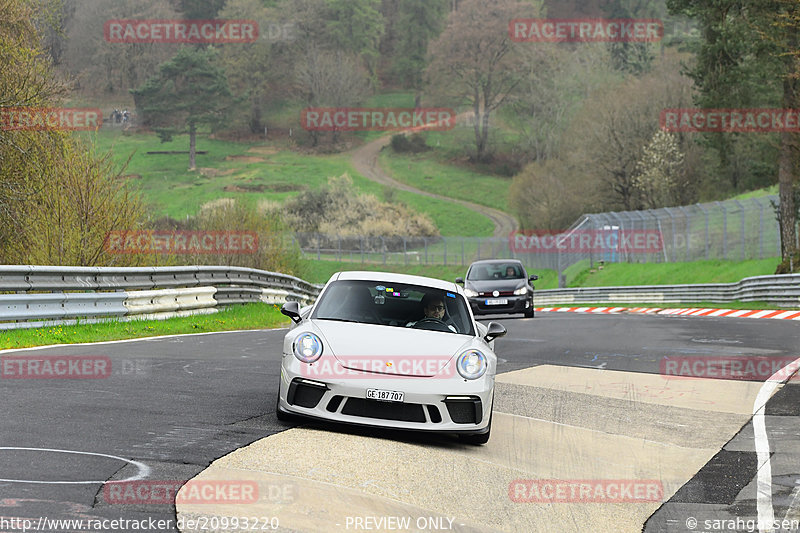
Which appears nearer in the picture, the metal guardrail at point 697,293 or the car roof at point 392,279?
the car roof at point 392,279

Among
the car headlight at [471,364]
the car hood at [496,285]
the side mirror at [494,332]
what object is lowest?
the car hood at [496,285]

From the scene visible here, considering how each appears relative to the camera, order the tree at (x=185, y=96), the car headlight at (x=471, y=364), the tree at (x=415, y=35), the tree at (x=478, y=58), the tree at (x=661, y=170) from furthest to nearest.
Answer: the tree at (x=415, y=35)
the tree at (x=478, y=58)
the tree at (x=185, y=96)
the tree at (x=661, y=170)
the car headlight at (x=471, y=364)

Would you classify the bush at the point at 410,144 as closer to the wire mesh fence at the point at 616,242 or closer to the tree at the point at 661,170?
the wire mesh fence at the point at 616,242

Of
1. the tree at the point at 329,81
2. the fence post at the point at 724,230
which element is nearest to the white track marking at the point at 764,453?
the fence post at the point at 724,230

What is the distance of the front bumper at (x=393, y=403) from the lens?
7.81 meters

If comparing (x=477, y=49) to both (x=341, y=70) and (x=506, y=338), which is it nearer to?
(x=341, y=70)

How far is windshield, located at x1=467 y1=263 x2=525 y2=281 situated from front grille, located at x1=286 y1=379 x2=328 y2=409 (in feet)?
62.9

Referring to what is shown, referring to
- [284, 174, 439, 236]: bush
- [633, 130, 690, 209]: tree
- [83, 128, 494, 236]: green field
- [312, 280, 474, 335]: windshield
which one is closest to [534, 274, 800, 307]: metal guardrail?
[633, 130, 690, 209]: tree

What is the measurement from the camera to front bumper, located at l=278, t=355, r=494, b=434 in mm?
7809

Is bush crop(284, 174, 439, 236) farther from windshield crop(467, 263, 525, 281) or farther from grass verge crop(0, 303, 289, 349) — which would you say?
grass verge crop(0, 303, 289, 349)

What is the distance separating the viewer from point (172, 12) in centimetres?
14325

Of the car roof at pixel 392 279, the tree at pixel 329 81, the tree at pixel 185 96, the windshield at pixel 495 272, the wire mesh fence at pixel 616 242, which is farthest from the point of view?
the tree at pixel 329 81

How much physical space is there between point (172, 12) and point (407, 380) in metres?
144

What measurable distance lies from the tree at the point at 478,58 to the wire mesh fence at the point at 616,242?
41.2 meters
